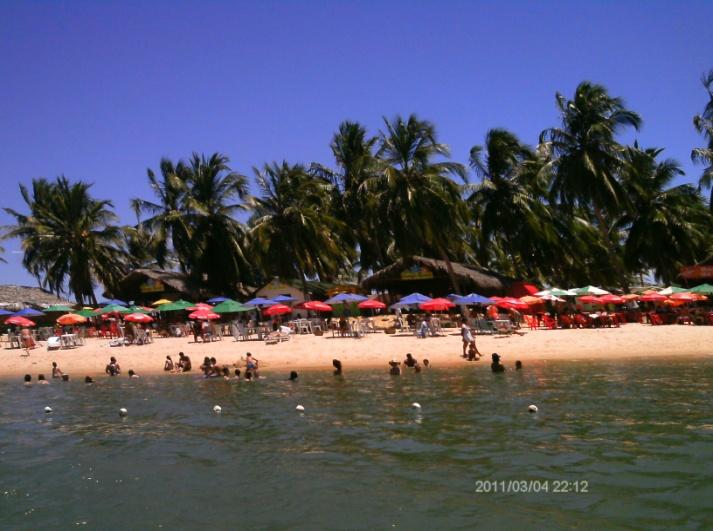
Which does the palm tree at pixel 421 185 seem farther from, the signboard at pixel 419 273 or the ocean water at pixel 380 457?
the ocean water at pixel 380 457

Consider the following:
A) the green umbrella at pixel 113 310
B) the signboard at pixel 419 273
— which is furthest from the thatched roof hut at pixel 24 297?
the signboard at pixel 419 273

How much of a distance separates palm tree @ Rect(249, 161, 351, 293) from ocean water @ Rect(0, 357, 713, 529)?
21.6m

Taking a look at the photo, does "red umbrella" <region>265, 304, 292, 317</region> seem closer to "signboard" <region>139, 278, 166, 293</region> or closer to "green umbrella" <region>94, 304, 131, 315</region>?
"green umbrella" <region>94, 304, 131, 315</region>

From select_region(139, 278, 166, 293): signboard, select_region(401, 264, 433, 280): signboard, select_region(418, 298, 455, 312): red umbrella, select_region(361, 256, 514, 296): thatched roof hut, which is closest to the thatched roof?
select_region(139, 278, 166, 293): signboard

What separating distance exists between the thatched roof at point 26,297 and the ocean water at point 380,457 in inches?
1089

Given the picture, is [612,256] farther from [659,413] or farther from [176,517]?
[176,517]

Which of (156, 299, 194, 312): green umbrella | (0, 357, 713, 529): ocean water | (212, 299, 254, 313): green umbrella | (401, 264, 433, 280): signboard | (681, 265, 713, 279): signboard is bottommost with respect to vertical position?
(0, 357, 713, 529): ocean water

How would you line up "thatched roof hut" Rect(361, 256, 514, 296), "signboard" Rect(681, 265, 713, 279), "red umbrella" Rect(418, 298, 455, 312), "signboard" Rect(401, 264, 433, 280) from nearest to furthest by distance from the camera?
"red umbrella" Rect(418, 298, 455, 312) → "signboard" Rect(681, 265, 713, 279) → "thatched roof hut" Rect(361, 256, 514, 296) → "signboard" Rect(401, 264, 433, 280)

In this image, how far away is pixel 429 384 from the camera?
1722 cm

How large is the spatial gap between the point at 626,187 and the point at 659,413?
2888 cm

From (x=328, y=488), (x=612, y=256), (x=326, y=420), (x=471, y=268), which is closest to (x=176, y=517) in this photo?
(x=328, y=488)

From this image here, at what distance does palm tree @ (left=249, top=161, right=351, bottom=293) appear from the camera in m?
38.5

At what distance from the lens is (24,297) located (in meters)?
43.7

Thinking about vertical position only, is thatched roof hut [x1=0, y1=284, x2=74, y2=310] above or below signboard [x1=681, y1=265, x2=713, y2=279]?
above
